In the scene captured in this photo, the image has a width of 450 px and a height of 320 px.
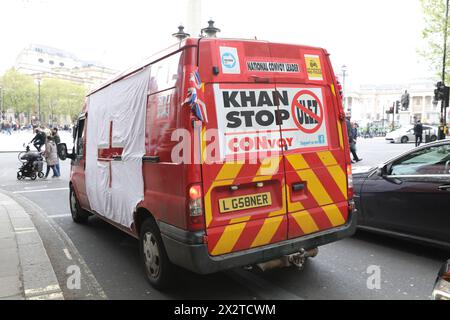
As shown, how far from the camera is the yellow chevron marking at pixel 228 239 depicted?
11.4 feet

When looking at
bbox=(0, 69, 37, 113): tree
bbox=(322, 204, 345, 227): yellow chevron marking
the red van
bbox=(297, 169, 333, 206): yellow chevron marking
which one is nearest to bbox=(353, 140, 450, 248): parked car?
the red van

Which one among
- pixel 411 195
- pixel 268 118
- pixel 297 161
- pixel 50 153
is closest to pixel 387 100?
pixel 50 153

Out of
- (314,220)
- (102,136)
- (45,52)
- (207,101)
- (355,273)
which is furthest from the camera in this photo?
(45,52)

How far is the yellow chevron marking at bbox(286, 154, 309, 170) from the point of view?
153 inches

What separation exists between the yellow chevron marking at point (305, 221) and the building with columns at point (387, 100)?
75693 mm

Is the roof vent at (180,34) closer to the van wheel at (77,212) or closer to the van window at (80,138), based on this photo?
the van window at (80,138)

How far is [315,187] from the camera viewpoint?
13.3 feet

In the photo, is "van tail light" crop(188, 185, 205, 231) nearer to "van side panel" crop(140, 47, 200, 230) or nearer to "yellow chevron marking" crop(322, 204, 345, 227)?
"van side panel" crop(140, 47, 200, 230)

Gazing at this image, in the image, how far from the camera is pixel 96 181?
5824mm

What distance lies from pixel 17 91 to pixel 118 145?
95836 mm

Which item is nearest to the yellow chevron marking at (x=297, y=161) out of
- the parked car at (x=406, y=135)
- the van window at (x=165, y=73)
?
the van window at (x=165, y=73)
